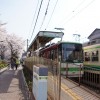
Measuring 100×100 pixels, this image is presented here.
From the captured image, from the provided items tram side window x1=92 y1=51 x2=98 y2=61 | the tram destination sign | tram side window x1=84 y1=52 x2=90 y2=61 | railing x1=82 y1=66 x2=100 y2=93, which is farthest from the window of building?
the tram destination sign

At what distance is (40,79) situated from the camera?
35.7 ft

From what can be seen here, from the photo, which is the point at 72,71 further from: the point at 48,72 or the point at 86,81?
the point at 48,72

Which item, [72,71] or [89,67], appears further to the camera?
[89,67]

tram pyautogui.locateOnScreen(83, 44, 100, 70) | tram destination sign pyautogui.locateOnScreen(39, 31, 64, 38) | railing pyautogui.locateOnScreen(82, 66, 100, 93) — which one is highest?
tram destination sign pyautogui.locateOnScreen(39, 31, 64, 38)

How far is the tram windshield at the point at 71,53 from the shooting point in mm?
21906

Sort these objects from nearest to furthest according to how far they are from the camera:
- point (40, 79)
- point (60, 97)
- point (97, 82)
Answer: point (60, 97) < point (40, 79) < point (97, 82)

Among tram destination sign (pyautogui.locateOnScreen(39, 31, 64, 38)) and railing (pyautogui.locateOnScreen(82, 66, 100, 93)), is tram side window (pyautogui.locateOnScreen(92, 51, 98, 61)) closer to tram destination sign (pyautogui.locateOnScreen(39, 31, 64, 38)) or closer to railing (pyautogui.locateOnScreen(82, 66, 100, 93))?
railing (pyautogui.locateOnScreen(82, 66, 100, 93))

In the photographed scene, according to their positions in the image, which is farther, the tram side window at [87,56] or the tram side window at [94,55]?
the tram side window at [87,56]

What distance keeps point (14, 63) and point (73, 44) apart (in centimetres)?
2489

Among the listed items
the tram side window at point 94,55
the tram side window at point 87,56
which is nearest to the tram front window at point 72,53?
the tram side window at point 94,55

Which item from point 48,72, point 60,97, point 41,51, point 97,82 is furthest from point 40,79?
Answer: point 41,51

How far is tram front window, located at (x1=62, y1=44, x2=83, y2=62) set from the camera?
21.9 meters

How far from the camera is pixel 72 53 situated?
22312mm

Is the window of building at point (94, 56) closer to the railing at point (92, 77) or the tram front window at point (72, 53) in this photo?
the railing at point (92, 77)
